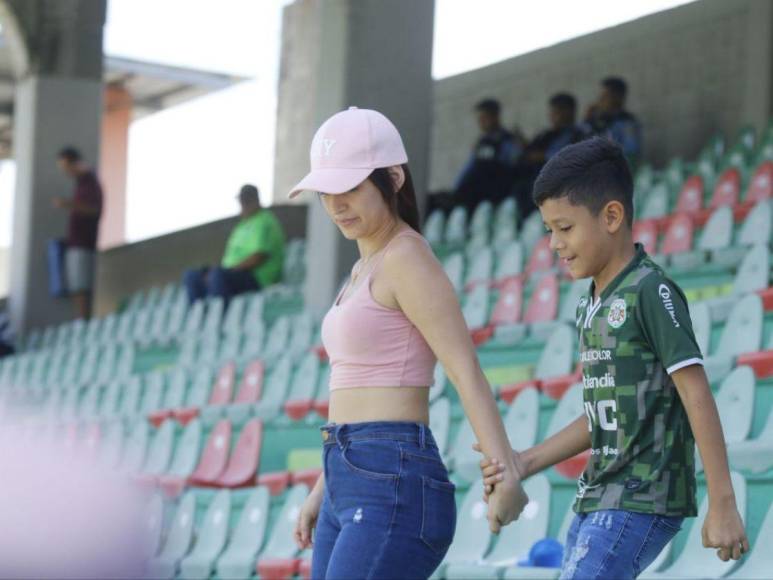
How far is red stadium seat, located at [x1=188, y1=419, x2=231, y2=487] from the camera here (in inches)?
263

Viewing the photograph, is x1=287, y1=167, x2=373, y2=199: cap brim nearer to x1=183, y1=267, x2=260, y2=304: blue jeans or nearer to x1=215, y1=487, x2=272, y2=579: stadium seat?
x1=215, y1=487, x2=272, y2=579: stadium seat

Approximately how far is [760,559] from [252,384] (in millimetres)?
4693

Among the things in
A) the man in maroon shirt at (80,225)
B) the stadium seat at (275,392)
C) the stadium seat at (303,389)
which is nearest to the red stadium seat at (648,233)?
the stadium seat at (303,389)

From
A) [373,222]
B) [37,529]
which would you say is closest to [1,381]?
[37,529]

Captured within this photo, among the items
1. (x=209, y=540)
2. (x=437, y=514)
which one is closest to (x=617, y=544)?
(x=437, y=514)

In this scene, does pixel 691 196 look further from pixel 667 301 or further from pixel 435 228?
pixel 667 301

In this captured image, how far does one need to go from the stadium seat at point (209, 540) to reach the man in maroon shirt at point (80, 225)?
7.09m

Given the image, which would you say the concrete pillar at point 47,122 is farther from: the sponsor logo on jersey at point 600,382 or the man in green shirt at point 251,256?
the sponsor logo on jersey at point 600,382

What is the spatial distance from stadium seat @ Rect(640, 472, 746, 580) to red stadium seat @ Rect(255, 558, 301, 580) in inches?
60.9

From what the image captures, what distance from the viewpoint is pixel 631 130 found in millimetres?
9742

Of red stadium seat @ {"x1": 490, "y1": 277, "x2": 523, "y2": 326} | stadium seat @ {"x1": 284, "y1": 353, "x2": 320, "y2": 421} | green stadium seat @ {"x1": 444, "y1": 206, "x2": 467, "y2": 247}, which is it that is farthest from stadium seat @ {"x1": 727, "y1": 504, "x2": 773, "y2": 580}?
green stadium seat @ {"x1": 444, "y1": 206, "x2": 467, "y2": 247}

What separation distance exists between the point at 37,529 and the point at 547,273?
9.46ft

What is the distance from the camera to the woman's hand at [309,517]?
2533 millimetres

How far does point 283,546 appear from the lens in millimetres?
5164
